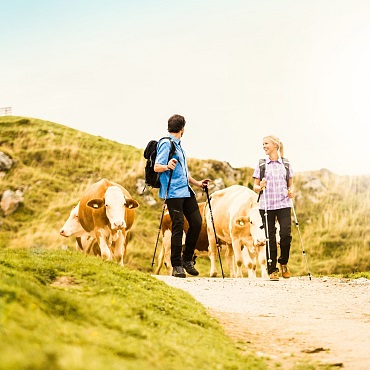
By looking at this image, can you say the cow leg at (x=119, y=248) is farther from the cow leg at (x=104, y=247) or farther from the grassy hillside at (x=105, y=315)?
the grassy hillside at (x=105, y=315)

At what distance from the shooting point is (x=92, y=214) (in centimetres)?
1697

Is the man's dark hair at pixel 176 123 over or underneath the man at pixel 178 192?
over

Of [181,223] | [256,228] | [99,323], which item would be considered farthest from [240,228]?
[99,323]

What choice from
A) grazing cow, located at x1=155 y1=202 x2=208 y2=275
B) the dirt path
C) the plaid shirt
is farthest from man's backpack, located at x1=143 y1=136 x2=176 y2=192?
grazing cow, located at x1=155 y1=202 x2=208 y2=275

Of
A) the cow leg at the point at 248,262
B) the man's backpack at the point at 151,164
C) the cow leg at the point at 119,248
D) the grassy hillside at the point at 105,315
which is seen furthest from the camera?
the cow leg at the point at 248,262

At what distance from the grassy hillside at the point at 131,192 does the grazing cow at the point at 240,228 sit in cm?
614

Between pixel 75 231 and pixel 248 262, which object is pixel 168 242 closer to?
pixel 75 231

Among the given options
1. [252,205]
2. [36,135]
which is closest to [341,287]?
[252,205]

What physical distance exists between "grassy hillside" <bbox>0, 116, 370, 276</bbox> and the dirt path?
12.0 metres

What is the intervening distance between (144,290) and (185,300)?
101cm

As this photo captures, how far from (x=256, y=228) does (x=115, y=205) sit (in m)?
3.80

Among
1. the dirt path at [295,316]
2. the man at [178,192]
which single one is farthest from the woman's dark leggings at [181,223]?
the dirt path at [295,316]

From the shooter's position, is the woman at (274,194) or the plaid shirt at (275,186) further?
the plaid shirt at (275,186)

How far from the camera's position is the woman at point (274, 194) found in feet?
49.7
